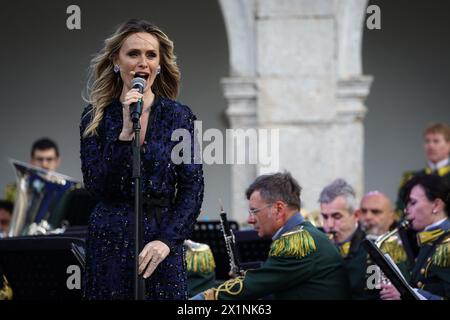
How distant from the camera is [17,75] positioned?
428 inches

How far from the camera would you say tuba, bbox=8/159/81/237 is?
6957mm

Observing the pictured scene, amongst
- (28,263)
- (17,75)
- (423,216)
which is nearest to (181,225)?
(28,263)

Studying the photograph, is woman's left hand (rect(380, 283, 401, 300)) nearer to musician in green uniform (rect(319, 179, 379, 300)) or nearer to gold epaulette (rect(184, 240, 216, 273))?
musician in green uniform (rect(319, 179, 379, 300))

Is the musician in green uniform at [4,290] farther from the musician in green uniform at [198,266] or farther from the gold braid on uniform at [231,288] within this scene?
the gold braid on uniform at [231,288]

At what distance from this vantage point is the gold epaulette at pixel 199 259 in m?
5.41

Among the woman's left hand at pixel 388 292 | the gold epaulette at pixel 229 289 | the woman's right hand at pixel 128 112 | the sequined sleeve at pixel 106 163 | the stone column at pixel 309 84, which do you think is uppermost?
the stone column at pixel 309 84

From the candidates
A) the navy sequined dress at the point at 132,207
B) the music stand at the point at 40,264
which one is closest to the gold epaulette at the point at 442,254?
the music stand at the point at 40,264

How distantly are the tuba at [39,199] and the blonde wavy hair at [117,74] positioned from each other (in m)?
3.13

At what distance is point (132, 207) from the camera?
12.0 feet

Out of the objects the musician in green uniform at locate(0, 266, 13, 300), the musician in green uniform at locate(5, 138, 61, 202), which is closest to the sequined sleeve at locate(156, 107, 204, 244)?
the musician in green uniform at locate(0, 266, 13, 300)

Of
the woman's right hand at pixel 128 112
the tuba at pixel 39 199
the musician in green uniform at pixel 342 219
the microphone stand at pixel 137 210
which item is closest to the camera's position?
the microphone stand at pixel 137 210

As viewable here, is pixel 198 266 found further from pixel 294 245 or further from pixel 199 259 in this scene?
pixel 294 245

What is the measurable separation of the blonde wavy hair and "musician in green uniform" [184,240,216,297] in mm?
1666

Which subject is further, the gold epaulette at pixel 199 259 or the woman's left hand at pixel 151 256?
the gold epaulette at pixel 199 259
